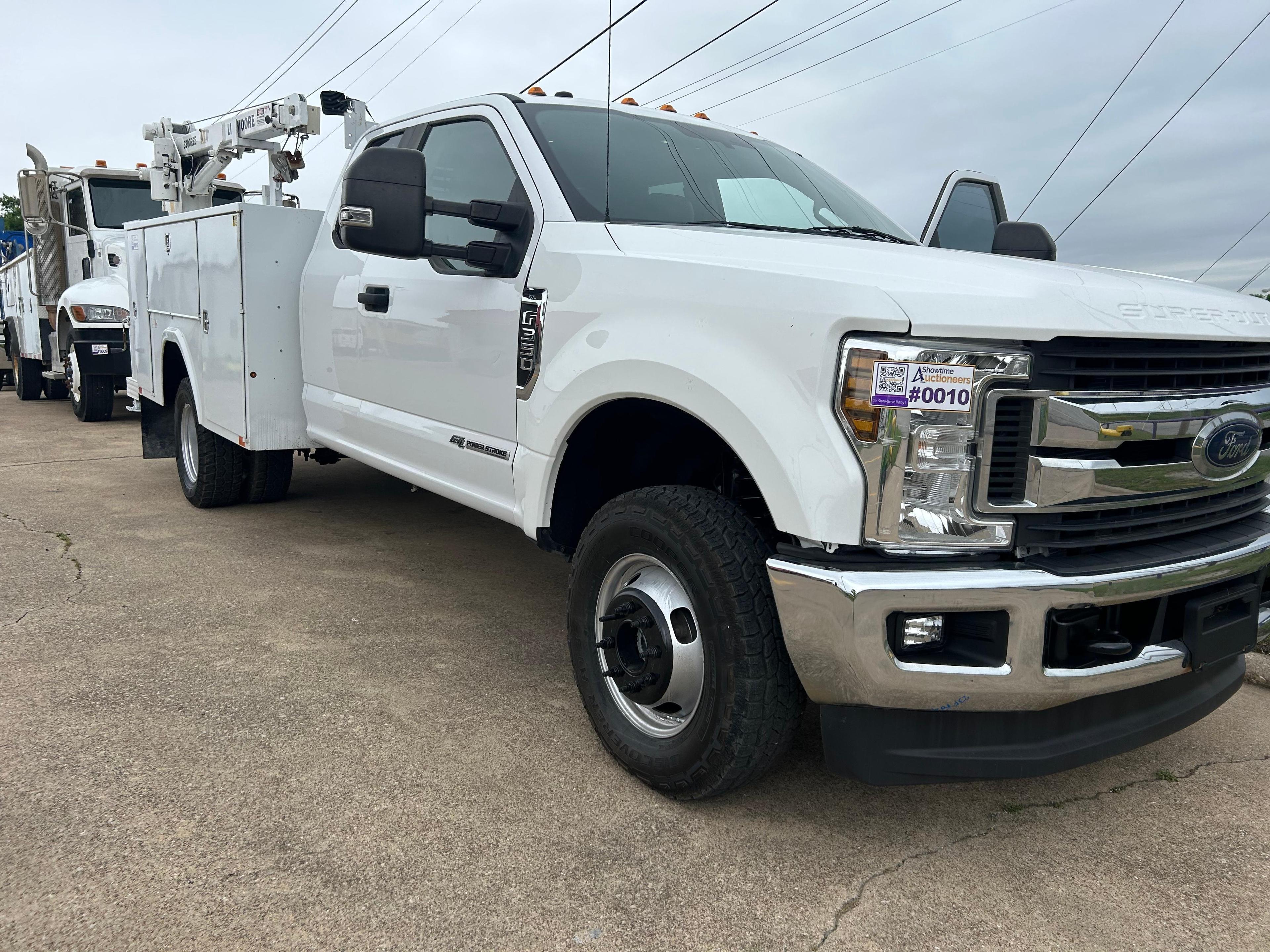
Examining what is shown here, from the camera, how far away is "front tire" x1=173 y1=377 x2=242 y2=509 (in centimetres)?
565

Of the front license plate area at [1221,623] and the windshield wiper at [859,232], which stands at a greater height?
the windshield wiper at [859,232]

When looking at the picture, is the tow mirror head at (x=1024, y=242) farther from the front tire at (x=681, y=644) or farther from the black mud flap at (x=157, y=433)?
the black mud flap at (x=157, y=433)

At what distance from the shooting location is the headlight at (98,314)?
10.1m

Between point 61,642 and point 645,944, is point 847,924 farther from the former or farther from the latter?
point 61,642

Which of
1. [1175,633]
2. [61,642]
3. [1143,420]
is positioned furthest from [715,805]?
[61,642]

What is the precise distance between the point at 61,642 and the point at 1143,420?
356 cm

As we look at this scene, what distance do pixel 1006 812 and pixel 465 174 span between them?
8.99ft

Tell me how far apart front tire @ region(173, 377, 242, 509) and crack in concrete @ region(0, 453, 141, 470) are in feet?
6.92

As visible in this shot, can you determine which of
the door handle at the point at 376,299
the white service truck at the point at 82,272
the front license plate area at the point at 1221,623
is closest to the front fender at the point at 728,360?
the front license plate area at the point at 1221,623

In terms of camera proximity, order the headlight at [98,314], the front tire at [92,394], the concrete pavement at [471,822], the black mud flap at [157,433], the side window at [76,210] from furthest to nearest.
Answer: the side window at [76,210]
the front tire at [92,394]
the headlight at [98,314]
the black mud flap at [157,433]
the concrete pavement at [471,822]

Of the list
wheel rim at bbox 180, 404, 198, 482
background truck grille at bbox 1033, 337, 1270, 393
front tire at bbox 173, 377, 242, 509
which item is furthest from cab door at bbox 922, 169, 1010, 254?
wheel rim at bbox 180, 404, 198, 482

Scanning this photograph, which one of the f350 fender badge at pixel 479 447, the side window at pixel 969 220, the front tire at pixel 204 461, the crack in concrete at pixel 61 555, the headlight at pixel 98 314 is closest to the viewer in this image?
the f350 fender badge at pixel 479 447

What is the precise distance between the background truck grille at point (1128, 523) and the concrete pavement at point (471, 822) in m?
0.84

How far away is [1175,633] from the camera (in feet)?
7.39
